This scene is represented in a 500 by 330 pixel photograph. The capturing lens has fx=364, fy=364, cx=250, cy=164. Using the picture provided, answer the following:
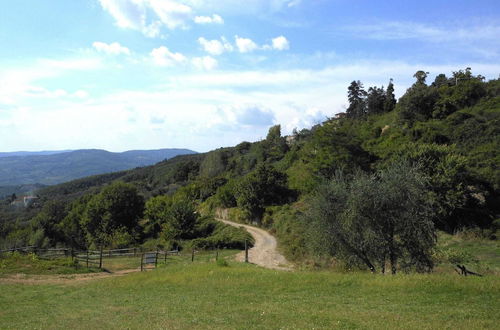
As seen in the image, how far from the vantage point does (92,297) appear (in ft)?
64.2

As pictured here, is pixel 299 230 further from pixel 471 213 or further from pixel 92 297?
pixel 92 297

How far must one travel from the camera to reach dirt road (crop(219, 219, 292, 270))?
97.6 feet

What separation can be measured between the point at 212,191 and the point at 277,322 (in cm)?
7077

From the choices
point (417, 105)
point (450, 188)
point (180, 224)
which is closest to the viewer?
point (450, 188)

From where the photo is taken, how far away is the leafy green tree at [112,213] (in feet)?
214

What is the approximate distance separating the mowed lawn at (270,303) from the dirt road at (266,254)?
9.53m

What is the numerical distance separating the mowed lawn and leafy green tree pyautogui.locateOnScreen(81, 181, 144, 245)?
4531 centimetres

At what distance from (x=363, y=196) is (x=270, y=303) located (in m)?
8.38

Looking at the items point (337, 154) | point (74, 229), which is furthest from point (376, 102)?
point (74, 229)

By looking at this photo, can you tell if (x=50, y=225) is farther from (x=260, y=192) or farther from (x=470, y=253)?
(x=470, y=253)

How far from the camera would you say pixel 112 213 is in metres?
66.4

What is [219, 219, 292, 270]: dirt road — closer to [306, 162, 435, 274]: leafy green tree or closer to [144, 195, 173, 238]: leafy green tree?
[306, 162, 435, 274]: leafy green tree

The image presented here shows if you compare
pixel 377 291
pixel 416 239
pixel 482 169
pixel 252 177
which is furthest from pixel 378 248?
pixel 252 177

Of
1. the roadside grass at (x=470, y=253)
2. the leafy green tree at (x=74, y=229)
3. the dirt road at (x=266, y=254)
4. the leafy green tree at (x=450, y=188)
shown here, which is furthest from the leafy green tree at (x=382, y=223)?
the leafy green tree at (x=74, y=229)
